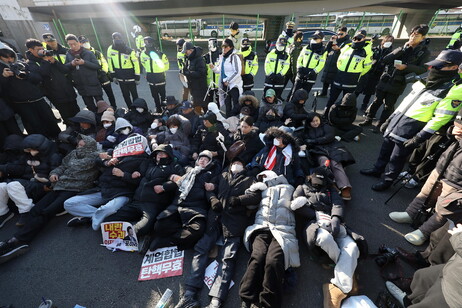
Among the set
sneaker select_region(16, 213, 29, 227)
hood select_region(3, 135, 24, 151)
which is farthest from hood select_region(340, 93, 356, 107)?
hood select_region(3, 135, 24, 151)

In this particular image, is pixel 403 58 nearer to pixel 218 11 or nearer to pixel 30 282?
pixel 30 282

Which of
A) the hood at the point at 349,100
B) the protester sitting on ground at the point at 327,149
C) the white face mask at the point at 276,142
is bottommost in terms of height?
the protester sitting on ground at the point at 327,149

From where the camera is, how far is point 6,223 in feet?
11.6

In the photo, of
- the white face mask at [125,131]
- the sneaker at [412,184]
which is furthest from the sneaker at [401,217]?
the white face mask at [125,131]

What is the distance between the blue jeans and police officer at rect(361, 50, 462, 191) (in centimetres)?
454

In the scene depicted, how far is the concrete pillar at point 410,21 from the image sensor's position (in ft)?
44.2

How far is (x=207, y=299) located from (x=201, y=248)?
1.88 feet

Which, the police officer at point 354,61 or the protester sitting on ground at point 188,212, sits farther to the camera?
the police officer at point 354,61

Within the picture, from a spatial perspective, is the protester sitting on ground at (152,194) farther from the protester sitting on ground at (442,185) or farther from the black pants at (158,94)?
the black pants at (158,94)

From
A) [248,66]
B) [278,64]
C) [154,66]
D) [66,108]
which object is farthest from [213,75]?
[66,108]

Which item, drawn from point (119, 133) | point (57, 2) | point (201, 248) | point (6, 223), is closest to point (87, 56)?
point (119, 133)

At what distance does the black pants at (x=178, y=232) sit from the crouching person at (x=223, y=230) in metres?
0.12

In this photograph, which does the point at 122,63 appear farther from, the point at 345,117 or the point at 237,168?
the point at 345,117

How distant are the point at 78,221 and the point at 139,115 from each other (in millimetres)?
2779
